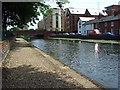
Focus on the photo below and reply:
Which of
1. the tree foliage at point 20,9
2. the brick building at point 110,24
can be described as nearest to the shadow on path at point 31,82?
the tree foliage at point 20,9

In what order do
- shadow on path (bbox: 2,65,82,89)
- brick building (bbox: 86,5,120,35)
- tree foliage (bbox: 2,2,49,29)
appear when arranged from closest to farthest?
shadow on path (bbox: 2,65,82,89) → tree foliage (bbox: 2,2,49,29) → brick building (bbox: 86,5,120,35)

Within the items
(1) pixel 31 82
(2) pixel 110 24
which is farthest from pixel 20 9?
(2) pixel 110 24

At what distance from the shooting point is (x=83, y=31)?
407 ft

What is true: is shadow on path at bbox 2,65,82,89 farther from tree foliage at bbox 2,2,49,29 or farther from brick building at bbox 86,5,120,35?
brick building at bbox 86,5,120,35

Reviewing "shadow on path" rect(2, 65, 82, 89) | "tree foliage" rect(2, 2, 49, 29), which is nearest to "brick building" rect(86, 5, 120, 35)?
"tree foliage" rect(2, 2, 49, 29)

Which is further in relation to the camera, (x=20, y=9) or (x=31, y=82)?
(x=20, y=9)

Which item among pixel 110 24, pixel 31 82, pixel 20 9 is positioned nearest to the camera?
pixel 31 82

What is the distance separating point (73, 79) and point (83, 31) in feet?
370

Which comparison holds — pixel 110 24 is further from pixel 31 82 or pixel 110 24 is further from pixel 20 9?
pixel 31 82

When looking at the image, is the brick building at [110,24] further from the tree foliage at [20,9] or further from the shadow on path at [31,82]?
the shadow on path at [31,82]

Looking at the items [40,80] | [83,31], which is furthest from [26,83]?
[83,31]

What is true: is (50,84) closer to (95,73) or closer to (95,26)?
(95,73)

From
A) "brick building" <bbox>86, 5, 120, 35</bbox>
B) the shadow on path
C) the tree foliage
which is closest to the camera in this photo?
the shadow on path

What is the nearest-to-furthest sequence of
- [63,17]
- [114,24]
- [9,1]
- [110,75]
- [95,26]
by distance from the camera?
[110,75] < [9,1] < [114,24] < [95,26] < [63,17]
